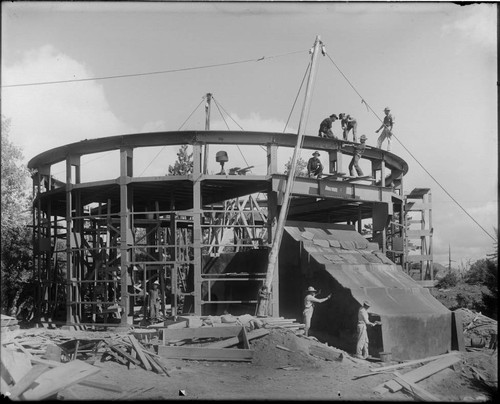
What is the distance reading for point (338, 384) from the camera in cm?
1058

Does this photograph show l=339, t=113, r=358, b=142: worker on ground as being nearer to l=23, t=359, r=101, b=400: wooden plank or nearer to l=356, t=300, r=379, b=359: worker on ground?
l=356, t=300, r=379, b=359: worker on ground

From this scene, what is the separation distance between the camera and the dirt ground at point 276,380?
370 inches

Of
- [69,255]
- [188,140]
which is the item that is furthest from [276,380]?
[69,255]

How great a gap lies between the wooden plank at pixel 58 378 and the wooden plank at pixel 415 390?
5.96m

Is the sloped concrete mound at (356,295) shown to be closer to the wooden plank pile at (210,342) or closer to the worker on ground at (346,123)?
the wooden plank pile at (210,342)

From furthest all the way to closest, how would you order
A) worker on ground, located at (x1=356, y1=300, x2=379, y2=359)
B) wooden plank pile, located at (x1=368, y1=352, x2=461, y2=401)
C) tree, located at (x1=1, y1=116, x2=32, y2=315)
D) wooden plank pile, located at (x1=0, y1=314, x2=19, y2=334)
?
tree, located at (x1=1, y1=116, x2=32, y2=315)
worker on ground, located at (x1=356, y1=300, x2=379, y2=359)
wooden plank pile, located at (x1=0, y1=314, x2=19, y2=334)
wooden plank pile, located at (x1=368, y1=352, x2=461, y2=401)

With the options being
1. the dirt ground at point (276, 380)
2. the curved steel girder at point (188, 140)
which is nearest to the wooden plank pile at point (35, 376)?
the dirt ground at point (276, 380)

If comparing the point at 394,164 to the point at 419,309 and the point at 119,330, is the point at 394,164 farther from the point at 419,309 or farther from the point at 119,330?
the point at 119,330

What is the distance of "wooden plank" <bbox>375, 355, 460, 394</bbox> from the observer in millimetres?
10477

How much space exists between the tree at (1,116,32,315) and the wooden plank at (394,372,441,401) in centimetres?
1801

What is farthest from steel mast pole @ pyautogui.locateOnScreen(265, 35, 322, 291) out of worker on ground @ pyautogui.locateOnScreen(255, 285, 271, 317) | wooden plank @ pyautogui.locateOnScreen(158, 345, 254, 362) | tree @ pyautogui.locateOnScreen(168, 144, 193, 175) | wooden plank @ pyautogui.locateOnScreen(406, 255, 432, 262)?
tree @ pyautogui.locateOnScreen(168, 144, 193, 175)

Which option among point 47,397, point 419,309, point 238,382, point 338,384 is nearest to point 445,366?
point 419,309

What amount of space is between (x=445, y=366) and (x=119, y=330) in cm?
941

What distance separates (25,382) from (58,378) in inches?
22.3
